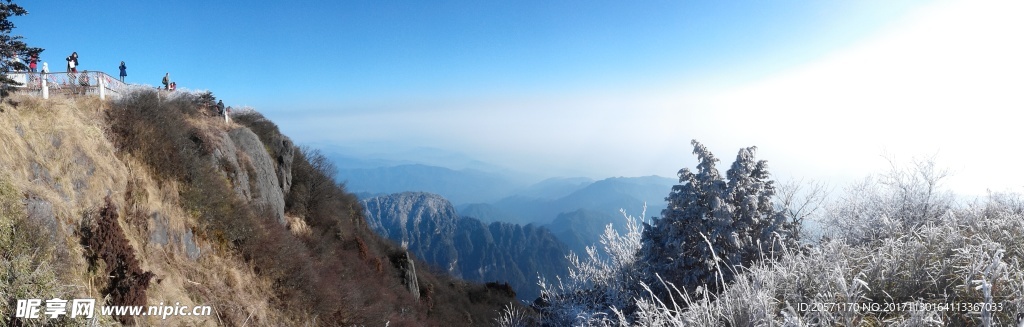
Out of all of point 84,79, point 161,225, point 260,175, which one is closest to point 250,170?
point 260,175

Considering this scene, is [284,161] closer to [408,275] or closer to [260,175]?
[260,175]

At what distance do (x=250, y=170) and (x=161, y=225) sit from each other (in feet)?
22.4

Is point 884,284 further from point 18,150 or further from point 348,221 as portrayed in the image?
point 348,221

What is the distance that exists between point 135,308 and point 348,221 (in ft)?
53.0

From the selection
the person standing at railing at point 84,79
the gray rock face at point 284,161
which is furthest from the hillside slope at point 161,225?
the person standing at railing at point 84,79

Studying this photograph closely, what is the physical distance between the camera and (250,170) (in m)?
17.4

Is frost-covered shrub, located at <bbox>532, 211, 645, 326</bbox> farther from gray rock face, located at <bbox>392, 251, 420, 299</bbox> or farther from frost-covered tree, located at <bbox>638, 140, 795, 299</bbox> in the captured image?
gray rock face, located at <bbox>392, 251, 420, 299</bbox>

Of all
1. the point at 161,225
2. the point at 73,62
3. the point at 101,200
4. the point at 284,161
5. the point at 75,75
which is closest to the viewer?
the point at 101,200

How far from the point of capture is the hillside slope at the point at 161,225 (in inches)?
315

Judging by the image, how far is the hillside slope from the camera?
26.2 ft

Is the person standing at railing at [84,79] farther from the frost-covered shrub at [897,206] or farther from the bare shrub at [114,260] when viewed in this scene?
the frost-covered shrub at [897,206]

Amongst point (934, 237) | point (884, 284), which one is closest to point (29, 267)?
point (884, 284)

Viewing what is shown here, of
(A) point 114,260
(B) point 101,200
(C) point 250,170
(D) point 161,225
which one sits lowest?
(A) point 114,260

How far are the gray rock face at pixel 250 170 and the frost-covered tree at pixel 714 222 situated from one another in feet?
51.4
